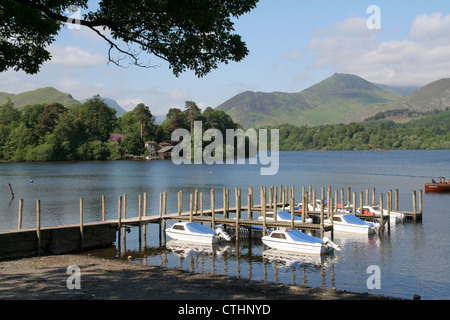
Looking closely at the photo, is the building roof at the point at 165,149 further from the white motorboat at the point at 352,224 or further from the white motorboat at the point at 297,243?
the white motorboat at the point at 297,243

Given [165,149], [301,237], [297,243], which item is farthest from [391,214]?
[165,149]

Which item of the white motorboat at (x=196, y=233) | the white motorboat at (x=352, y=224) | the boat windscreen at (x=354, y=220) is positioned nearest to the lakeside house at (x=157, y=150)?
the white motorboat at (x=352, y=224)

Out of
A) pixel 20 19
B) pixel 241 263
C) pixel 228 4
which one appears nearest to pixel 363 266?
pixel 241 263

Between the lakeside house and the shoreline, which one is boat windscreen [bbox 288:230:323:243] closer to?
the shoreline

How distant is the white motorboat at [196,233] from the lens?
32003 mm

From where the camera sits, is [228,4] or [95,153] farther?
[95,153]

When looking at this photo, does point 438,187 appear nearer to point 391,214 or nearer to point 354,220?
point 391,214

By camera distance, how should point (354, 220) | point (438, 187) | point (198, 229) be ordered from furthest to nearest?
1. point (438, 187)
2. point (354, 220)
3. point (198, 229)

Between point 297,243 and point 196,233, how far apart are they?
23.4 feet

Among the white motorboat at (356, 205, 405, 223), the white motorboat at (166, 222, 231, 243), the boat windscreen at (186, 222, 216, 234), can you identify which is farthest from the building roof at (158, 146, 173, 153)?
the boat windscreen at (186, 222, 216, 234)

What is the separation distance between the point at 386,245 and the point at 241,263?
11389 millimetres

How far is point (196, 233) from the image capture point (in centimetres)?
3244
